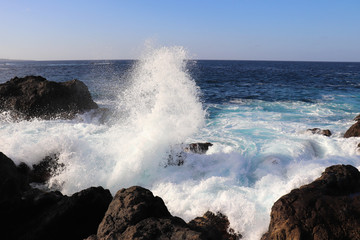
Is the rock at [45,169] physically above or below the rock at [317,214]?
below

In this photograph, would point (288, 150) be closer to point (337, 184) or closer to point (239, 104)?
point (337, 184)

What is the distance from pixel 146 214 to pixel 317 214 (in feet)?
7.72

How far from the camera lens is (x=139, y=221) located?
338 centimetres

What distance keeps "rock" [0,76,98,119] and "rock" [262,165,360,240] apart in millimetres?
10037

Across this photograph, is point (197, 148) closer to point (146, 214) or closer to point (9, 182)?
point (146, 214)

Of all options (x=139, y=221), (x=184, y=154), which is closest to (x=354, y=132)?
(x=184, y=154)

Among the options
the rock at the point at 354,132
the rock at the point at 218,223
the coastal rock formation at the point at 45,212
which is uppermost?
the rock at the point at 354,132

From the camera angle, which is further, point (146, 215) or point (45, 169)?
point (45, 169)

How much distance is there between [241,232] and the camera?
4230mm

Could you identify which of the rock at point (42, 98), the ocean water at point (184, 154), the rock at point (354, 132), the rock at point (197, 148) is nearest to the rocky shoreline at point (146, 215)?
the ocean water at point (184, 154)

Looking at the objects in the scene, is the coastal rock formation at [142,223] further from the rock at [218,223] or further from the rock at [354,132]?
the rock at [354,132]

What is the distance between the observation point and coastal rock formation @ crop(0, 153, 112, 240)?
3965 millimetres

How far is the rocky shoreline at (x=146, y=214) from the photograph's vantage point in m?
3.33

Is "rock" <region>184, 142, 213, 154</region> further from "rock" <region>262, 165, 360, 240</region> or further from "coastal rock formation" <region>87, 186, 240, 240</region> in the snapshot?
"rock" <region>262, 165, 360, 240</region>
